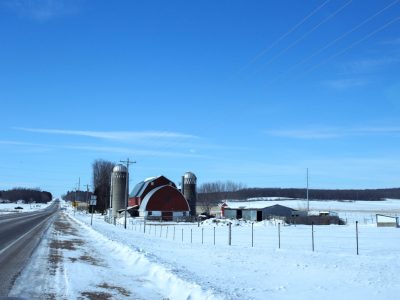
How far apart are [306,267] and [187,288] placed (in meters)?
6.36

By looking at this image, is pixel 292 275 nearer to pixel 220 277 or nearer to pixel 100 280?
pixel 220 277

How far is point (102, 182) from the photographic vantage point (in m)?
133

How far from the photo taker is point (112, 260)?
719 inches

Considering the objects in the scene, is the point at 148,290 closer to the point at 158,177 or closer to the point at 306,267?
the point at 306,267

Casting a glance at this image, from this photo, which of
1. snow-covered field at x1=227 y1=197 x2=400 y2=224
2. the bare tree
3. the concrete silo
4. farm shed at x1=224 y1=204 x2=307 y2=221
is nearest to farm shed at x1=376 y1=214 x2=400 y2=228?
snow-covered field at x1=227 y1=197 x2=400 y2=224

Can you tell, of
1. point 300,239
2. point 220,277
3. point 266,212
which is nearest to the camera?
point 220,277

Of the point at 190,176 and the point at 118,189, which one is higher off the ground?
the point at 190,176

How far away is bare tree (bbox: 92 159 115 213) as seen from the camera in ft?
423

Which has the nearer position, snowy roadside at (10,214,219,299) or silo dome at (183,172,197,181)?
snowy roadside at (10,214,219,299)

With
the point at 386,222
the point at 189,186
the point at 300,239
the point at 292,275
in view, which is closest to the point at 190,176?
the point at 189,186

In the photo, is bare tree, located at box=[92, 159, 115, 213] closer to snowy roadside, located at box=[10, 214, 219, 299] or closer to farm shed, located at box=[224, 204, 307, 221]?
farm shed, located at box=[224, 204, 307, 221]

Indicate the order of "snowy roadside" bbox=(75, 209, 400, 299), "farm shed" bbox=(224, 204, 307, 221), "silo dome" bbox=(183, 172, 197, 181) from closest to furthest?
"snowy roadside" bbox=(75, 209, 400, 299) < "farm shed" bbox=(224, 204, 307, 221) < "silo dome" bbox=(183, 172, 197, 181)

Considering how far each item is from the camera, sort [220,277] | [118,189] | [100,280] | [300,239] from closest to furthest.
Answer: [100,280], [220,277], [300,239], [118,189]

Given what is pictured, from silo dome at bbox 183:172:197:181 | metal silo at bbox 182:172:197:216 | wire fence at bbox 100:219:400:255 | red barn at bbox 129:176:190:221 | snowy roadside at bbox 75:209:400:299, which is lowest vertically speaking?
wire fence at bbox 100:219:400:255
